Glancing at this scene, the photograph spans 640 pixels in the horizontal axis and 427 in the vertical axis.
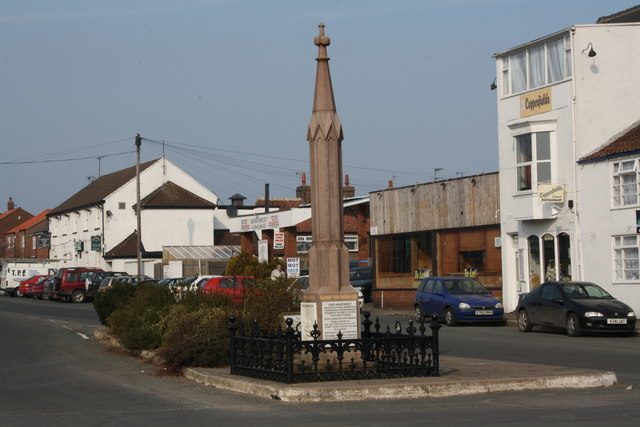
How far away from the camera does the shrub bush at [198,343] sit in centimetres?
1869

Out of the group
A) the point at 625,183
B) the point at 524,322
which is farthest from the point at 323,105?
the point at 625,183

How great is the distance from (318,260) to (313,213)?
2.35 ft

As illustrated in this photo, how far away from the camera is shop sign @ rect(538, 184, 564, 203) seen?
1415 inches

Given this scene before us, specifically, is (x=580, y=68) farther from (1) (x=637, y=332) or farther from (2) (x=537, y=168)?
(1) (x=637, y=332)

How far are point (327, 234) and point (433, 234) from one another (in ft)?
95.1

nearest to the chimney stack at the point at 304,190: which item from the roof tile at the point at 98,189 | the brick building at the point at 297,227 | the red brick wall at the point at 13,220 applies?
the brick building at the point at 297,227

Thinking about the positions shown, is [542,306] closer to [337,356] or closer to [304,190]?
[337,356]

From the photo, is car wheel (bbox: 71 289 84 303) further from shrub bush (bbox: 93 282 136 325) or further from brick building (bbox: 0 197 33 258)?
brick building (bbox: 0 197 33 258)

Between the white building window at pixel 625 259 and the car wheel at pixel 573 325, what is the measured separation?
5.93m

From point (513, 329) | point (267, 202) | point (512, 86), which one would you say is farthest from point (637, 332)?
point (267, 202)

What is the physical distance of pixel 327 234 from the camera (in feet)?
54.7

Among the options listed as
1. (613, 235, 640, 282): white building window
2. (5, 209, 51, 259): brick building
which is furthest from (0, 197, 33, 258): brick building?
(613, 235, 640, 282): white building window

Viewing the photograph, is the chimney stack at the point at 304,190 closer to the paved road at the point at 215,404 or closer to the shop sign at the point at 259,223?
the shop sign at the point at 259,223

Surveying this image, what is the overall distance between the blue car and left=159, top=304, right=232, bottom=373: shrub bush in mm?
14321
